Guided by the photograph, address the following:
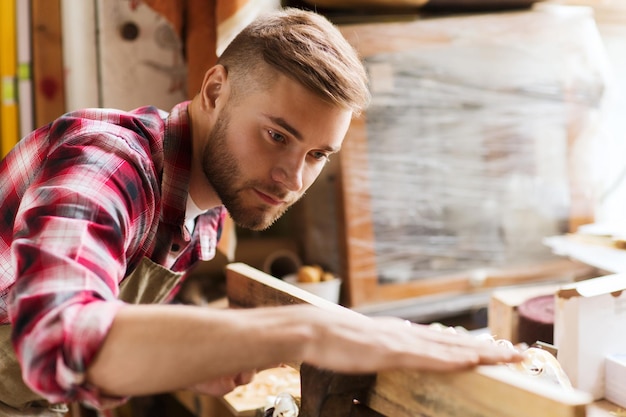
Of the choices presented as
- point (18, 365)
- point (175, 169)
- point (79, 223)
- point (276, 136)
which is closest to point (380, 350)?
point (79, 223)

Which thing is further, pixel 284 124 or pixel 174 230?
pixel 174 230

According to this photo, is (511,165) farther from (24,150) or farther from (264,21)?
(24,150)

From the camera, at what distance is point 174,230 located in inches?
47.3

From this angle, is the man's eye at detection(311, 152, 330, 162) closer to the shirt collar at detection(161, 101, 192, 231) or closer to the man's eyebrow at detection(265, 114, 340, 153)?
the man's eyebrow at detection(265, 114, 340, 153)

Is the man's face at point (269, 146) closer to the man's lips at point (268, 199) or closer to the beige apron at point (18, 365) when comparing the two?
the man's lips at point (268, 199)

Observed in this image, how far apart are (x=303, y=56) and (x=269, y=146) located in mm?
157

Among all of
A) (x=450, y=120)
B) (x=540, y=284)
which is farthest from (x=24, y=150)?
(x=540, y=284)

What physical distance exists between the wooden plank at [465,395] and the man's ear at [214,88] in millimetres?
466

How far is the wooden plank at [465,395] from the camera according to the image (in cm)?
63

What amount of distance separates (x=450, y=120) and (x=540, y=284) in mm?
667

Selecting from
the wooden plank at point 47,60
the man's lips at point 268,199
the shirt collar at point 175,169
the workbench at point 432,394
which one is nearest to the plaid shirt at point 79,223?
the shirt collar at point 175,169

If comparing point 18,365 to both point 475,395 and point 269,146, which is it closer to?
point 269,146

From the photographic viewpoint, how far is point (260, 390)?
4.61 ft

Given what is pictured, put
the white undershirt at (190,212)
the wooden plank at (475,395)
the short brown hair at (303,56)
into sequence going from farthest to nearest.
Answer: the white undershirt at (190,212)
the short brown hair at (303,56)
the wooden plank at (475,395)
